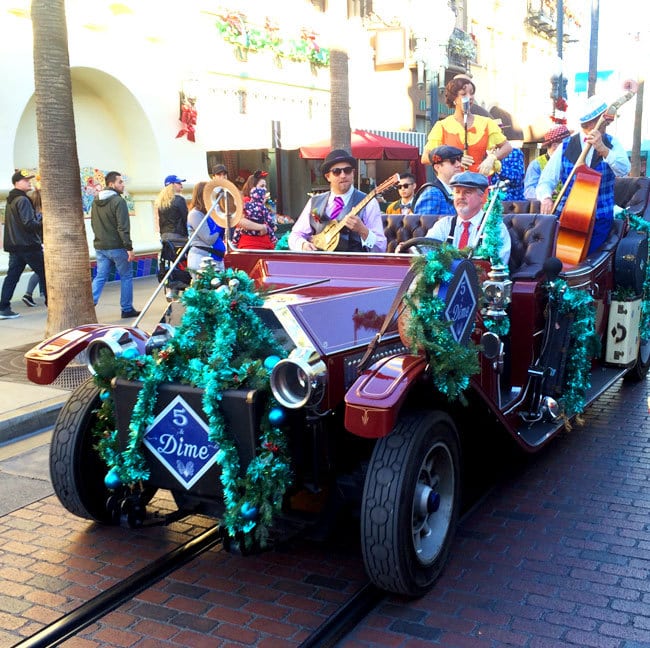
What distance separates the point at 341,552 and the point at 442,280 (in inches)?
57.6

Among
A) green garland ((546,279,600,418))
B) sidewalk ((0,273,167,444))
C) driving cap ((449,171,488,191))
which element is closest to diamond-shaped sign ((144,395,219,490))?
driving cap ((449,171,488,191))

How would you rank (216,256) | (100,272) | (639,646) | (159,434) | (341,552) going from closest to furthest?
(639,646)
(159,434)
(341,552)
(216,256)
(100,272)

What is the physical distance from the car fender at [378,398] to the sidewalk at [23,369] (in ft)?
11.5

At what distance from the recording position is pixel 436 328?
3.15 metres

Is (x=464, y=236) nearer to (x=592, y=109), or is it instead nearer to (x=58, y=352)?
(x=592, y=109)

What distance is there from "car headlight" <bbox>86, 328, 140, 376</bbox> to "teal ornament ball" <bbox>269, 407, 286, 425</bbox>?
34.7 inches

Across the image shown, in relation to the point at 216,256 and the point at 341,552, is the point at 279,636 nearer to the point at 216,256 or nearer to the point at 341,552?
the point at 341,552

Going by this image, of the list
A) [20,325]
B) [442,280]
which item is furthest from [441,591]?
[20,325]

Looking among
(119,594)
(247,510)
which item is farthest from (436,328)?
(119,594)

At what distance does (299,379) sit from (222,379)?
1.03 ft

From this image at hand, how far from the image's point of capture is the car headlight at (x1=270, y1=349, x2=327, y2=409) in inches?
114

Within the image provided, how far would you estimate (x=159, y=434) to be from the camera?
3195 millimetres

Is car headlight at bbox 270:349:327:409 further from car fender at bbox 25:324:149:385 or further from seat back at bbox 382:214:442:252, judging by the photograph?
seat back at bbox 382:214:442:252

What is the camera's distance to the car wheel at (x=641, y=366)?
6.71 m
